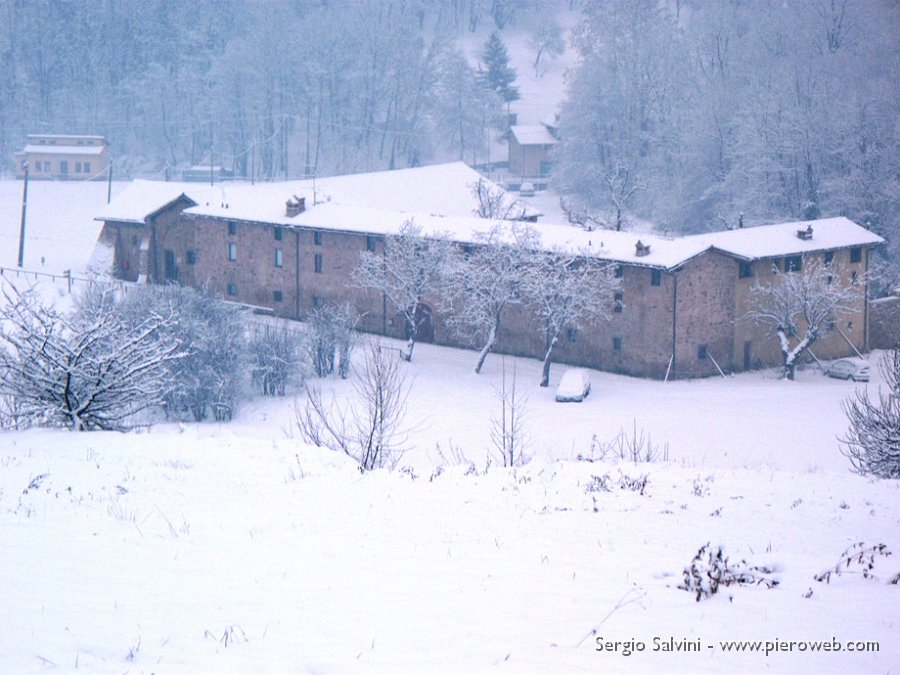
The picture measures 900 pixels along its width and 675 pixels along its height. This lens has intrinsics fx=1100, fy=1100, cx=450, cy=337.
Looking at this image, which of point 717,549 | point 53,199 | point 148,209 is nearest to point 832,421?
point 717,549

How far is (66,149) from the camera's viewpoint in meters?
81.9

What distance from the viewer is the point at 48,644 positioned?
7.61m

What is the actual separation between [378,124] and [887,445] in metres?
77.5

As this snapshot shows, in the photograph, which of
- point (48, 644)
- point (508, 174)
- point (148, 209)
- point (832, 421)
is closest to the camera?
point (48, 644)

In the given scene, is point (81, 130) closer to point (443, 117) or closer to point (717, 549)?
point (443, 117)

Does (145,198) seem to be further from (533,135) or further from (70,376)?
(533,135)

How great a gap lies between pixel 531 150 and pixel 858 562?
77363 mm

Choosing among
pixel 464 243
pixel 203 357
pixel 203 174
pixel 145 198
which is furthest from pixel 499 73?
pixel 203 357

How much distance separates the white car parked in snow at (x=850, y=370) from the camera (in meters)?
37.0

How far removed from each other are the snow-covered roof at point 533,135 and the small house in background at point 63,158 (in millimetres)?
31674

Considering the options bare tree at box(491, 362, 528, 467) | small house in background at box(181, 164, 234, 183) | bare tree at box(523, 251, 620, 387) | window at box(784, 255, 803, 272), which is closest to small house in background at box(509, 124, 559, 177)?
small house in background at box(181, 164, 234, 183)

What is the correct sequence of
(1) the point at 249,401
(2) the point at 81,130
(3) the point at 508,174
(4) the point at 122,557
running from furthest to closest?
(2) the point at 81,130, (3) the point at 508,174, (1) the point at 249,401, (4) the point at 122,557

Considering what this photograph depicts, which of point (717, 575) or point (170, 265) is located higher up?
point (170, 265)

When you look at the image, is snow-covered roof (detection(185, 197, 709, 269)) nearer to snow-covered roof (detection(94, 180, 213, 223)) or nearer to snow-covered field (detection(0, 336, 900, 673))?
snow-covered roof (detection(94, 180, 213, 223))
